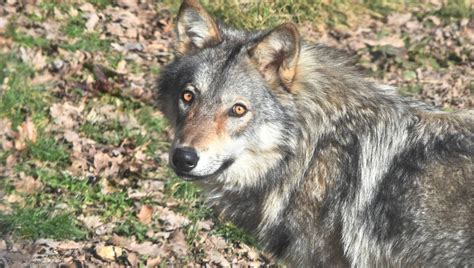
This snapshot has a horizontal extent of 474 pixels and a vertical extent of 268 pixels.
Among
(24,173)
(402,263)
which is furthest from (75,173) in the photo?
(402,263)

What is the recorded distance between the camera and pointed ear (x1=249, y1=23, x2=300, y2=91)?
17.1 feet

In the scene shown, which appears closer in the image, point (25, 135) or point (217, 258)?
point (217, 258)

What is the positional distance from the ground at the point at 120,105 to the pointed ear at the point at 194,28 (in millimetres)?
1127

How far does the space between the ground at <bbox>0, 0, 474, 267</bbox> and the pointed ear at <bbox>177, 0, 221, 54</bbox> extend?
1.13 m

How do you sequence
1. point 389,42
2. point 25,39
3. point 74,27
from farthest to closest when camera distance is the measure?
point 389,42
point 74,27
point 25,39

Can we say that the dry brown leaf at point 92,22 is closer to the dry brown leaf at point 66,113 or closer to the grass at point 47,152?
the dry brown leaf at point 66,113

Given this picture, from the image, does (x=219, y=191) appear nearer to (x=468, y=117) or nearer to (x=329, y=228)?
(x=329, y=228)

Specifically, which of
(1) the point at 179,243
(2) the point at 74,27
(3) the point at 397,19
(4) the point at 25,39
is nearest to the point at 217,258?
(1) the point at 179,243

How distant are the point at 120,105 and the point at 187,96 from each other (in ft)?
11.4

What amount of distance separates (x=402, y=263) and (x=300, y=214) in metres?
0.73

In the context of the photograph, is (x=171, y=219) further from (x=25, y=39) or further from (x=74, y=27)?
(x=74, y=27)

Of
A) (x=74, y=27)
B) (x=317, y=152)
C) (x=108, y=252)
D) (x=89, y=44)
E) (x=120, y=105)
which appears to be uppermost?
(x=317, y=152)

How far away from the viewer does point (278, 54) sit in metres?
5.38

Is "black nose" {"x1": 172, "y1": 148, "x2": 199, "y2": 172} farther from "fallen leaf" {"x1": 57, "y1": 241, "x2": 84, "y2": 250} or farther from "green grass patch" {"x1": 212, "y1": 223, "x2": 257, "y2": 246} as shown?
"green grass patch" {"x1": 212, "y1": 223, "x2": 257, "y2": 246}
